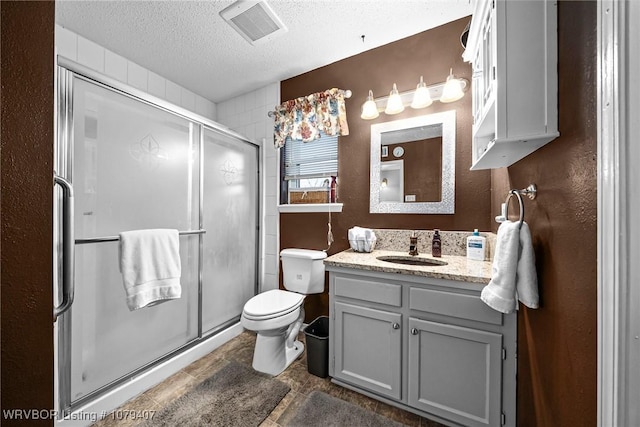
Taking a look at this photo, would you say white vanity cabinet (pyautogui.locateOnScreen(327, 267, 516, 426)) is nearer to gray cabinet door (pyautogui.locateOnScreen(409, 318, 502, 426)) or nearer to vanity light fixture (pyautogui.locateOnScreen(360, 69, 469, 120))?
gray cabinet door (pyautogui.locateOnScreen(409, 318, 502, 426))

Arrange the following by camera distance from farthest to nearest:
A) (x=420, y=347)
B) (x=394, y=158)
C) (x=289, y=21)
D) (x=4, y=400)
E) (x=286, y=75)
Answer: (x=286, y=75) < (x=394, y=158) < (x=289, y=21) < (x=420, y=347) < (x=4, y=400)

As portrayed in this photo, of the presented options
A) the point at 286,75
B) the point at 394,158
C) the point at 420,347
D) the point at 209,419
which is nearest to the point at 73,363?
the point at 209,419

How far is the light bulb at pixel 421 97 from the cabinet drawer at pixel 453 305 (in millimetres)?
1248

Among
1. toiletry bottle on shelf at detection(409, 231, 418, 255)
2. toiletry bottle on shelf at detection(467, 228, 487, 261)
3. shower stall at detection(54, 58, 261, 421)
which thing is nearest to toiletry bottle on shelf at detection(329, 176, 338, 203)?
toiletry bottle on shelf at detection(409, 231, 418, 255)

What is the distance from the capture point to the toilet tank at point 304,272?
6.23 ft

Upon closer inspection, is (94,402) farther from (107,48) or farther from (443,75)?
(443,75)

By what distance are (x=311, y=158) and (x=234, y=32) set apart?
1084 mm

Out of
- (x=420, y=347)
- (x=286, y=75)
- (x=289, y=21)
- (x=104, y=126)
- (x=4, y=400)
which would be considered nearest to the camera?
(x=4, y=400)

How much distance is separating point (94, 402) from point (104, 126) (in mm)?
1519

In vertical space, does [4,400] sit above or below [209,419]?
above

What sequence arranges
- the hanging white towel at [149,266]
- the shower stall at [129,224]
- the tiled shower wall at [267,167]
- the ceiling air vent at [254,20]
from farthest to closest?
the tiled shower wall at [267,167]
the ceiling air vent at [254,20]
the hanging white towel at [149,266]
the shower stall at [129,224]

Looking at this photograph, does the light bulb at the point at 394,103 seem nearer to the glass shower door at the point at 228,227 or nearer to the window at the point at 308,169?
the window at the point at 308,169

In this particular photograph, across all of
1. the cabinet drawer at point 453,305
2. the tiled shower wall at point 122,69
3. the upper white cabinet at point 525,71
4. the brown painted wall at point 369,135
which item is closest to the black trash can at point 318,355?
the brown painted wall at point 369,135

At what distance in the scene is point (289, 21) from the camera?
163 cm
